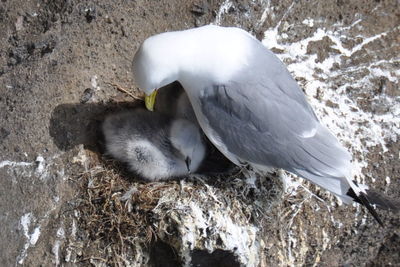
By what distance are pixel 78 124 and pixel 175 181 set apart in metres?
0.52

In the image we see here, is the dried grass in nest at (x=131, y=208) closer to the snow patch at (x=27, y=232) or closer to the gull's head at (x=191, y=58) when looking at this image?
the snow patch at (x=27, y=232)

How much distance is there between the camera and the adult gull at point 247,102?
7.83ft

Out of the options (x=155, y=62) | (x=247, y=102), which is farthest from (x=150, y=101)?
(x=247, y=102)

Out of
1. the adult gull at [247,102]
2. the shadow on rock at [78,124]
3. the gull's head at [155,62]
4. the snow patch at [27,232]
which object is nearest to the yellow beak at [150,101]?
the adult gull at [247,102]

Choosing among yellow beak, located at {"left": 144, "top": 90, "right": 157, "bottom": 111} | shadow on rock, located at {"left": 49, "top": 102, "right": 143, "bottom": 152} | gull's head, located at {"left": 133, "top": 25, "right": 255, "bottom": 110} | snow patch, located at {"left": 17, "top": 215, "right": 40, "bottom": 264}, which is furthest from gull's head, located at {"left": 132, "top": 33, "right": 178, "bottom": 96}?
snow patch, located at {"left": 17, "top": 215, "right": 40, "bottom": 264}

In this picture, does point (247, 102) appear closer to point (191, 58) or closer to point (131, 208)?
point (191, 58)

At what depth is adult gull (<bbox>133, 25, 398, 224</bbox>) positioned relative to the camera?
94.0 inches

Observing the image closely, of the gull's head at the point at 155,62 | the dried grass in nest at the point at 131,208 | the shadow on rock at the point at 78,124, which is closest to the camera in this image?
the gull's head at the point at 155,62

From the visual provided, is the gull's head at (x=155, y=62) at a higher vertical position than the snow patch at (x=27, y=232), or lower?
higher

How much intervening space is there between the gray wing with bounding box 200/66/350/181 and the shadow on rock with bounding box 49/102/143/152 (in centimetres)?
57

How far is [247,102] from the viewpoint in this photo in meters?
2.39

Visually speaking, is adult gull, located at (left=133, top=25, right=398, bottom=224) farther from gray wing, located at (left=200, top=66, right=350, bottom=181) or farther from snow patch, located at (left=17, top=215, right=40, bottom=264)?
snow patch, located at (left=17, top=215, right=40, bottom=264)

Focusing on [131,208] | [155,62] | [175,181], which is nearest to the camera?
[155,62]

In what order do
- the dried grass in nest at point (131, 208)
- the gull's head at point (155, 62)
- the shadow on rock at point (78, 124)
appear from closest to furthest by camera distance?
the gull's head at point (155, 62), the dried grass in nest at point (131, 208), the shadow on rock at point (78, 124)
